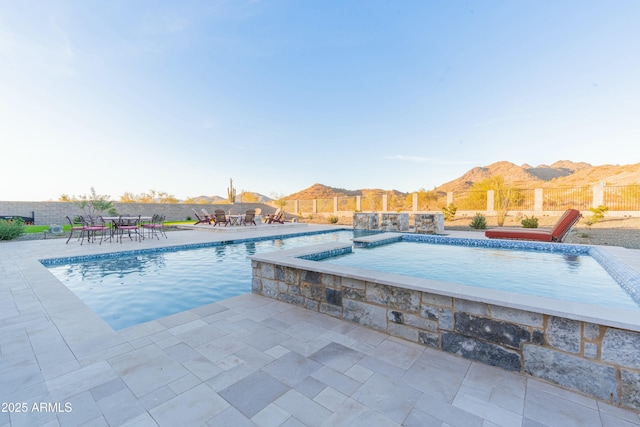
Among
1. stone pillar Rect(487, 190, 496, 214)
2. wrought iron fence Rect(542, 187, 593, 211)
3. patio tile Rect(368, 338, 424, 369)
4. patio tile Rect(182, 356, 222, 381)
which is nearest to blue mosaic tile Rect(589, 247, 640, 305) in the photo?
patio tile Rect(368, 338, 424, 369)

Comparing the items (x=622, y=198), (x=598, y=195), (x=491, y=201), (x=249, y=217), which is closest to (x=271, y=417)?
(x=249, y=217)

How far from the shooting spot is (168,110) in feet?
43.9

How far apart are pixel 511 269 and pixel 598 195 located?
13.5 metres

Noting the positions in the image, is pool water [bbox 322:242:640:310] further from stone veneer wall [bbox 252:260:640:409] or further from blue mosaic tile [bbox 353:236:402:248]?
stone veneer wall [bbox 252:260:640:409]

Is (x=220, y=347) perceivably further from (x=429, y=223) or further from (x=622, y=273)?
(x=429, y=223)

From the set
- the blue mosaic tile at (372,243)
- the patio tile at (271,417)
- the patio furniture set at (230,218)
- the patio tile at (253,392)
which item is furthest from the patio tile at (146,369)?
the patio furniture set at (230,218)

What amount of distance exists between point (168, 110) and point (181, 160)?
6048 millimetres

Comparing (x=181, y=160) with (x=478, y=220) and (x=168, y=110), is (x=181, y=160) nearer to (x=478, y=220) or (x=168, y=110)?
(x=168, y=110)

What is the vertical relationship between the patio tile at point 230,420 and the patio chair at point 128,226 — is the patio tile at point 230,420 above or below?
below

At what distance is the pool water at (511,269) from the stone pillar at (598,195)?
1110cm

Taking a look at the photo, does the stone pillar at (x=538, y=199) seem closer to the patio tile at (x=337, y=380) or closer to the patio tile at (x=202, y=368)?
the patio tile at (x=337, y=380)

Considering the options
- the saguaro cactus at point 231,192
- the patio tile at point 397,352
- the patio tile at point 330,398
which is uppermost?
the saguaro cactus at point 231,192

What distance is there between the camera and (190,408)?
4.80ft

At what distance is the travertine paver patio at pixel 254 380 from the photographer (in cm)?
140
